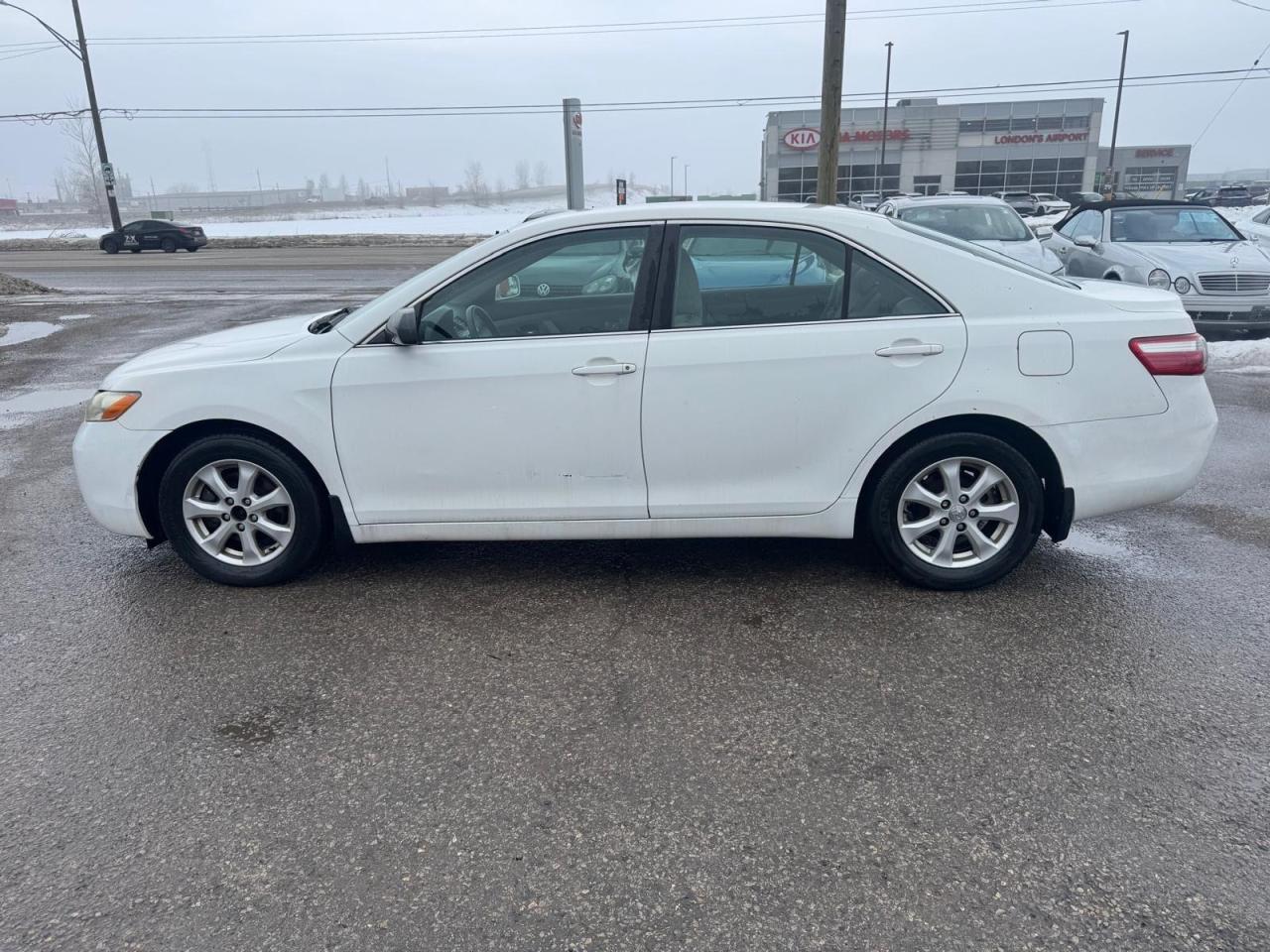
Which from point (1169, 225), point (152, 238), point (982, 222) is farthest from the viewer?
point (152, 238)

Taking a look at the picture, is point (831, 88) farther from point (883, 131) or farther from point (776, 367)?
point (883, 131)

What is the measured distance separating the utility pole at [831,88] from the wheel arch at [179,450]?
1051 cm

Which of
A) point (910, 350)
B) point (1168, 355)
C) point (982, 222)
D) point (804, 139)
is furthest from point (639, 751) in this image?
point (804, 139)

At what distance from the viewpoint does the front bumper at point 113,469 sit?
430cm

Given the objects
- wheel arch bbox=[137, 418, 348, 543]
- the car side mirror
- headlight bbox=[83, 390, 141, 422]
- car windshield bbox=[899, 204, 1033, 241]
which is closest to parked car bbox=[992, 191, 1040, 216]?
car windshield bbox=[899, 204, 1033, 241]

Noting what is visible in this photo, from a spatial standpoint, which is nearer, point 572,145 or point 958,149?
point 572,145

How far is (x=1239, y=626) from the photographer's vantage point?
3.91m

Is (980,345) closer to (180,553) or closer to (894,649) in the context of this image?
(894,649)

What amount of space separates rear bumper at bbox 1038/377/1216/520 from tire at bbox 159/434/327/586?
10.7 feet

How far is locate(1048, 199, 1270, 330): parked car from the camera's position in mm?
10820

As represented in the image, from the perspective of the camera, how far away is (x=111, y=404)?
14.2 feet

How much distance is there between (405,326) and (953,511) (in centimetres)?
250

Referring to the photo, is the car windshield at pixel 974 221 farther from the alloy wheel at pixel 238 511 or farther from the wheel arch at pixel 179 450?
the alloy wheel at pixel 238 511

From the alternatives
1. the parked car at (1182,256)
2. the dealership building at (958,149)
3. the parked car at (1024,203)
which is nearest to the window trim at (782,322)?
the parked car at (1182,256)
